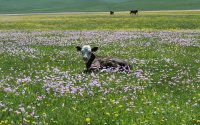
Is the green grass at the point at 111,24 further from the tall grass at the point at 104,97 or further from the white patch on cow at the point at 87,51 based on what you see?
the tall grass at the point at 104,97

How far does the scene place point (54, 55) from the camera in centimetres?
2414

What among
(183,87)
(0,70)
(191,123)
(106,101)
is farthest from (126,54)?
(191,123)

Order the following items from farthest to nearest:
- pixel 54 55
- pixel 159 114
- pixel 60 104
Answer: pixel 54 55, pixel 60 104, pixel 159 114

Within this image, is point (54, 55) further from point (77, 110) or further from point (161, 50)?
point (77, 110)

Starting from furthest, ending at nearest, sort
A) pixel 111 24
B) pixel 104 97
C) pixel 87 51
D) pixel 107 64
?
pixel 111 24 → pixel 87 51 → pixel 107 64 → pixel 104 97

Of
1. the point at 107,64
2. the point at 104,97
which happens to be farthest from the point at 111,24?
the point at 104,97

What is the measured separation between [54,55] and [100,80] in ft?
32.3

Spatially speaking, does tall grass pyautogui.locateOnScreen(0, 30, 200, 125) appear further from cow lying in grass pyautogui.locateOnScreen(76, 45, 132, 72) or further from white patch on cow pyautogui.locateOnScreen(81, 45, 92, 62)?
white patch on cow pyautogui.locateOnScreen(81, 45, 92, 62)

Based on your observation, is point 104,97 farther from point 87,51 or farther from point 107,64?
point 87,51

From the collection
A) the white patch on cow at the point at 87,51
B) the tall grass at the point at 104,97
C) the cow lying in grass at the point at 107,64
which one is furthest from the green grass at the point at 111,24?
the tall grass at the point at 104,97

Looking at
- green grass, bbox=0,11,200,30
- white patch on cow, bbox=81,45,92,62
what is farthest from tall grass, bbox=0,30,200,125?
green grass, bbox=0,11,200,30

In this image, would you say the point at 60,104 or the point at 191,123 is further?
the point at 60,104

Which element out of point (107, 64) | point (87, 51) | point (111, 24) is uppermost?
point (87, 51)

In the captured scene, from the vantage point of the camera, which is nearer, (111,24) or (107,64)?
(107,64)
